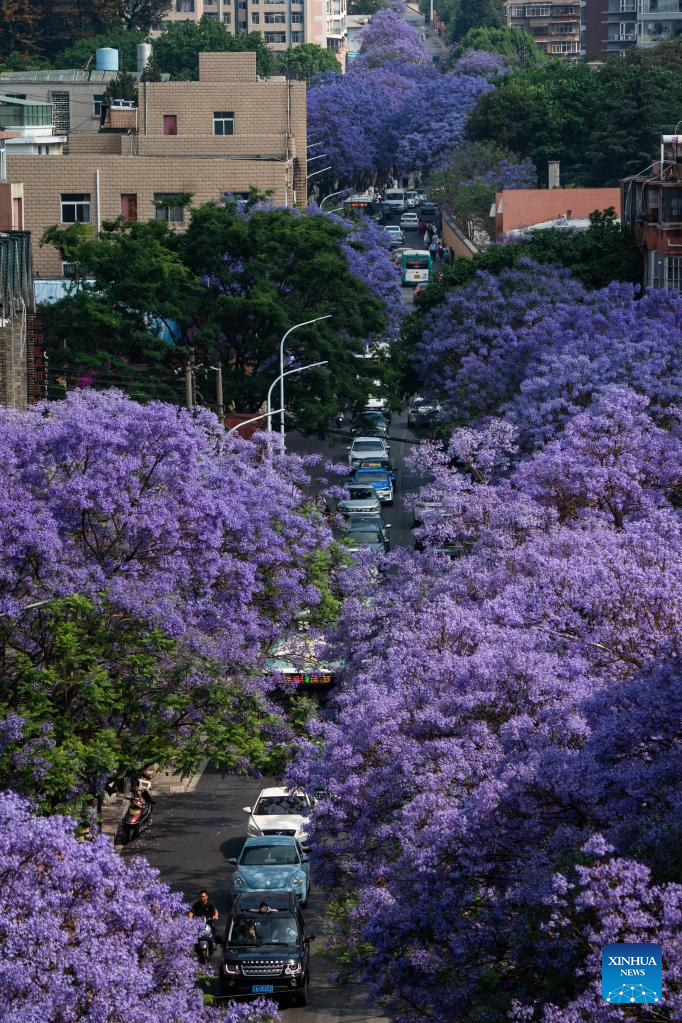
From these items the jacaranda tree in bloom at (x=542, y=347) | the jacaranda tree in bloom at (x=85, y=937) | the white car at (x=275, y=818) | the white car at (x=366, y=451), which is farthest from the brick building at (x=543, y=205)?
the jacaranda tree in bloom at (x=85, y=937)

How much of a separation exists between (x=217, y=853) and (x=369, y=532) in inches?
812

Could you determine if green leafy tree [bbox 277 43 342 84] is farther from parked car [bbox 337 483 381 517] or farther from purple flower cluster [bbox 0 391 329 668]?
Result: purple flower cluster [bbox 0 391 329 668]

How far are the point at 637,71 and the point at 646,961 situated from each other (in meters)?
109

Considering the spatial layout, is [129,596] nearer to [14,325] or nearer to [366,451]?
[14,325]

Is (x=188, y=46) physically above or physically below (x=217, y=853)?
above

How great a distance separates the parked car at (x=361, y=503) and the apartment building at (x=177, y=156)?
15363 mm

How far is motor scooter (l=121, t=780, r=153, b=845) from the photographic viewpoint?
3806 cm

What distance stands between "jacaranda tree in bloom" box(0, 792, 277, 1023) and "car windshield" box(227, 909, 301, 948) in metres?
7.26

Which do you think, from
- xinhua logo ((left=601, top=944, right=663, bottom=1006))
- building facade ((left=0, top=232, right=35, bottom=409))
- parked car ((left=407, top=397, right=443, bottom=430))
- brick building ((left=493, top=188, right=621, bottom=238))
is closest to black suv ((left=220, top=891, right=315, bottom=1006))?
xinhua logo ((left=601, top=944, right=663, bottom=1006))

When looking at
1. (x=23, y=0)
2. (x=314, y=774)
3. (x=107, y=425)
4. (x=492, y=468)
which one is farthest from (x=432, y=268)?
(x=314, y=774)

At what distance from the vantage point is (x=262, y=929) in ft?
102

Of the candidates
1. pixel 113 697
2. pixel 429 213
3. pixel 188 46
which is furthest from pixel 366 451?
pixel 188 46

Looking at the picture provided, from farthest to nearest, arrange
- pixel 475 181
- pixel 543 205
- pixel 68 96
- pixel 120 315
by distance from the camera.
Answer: pixel 68 96 < pixel 475 181 < pixel 543 205 < pixel 120 315

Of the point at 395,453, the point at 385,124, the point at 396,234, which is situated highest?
the point at 385,124
